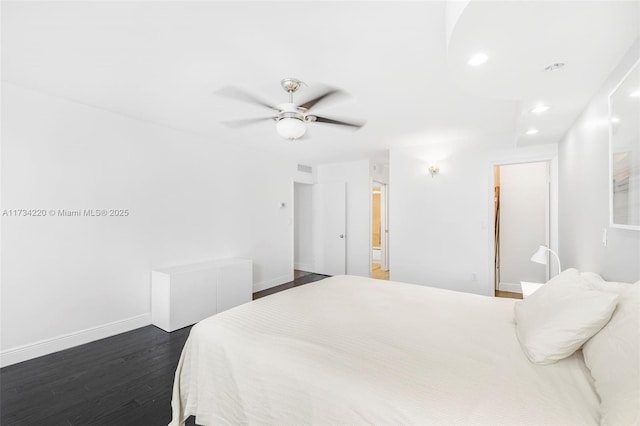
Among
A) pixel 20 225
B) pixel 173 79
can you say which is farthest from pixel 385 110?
pixel 20 225

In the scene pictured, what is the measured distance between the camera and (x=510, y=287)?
4.54m

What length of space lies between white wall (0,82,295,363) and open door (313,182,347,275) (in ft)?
7.07

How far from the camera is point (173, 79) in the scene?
2.30 metres

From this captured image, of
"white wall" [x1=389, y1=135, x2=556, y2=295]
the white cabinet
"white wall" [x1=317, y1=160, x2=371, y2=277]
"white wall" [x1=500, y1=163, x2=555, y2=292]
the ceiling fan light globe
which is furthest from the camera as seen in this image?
"white wall" [x1=317, y1=160, x2=371, y2=277]

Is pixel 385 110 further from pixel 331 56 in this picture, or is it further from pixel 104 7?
pixel 104 7

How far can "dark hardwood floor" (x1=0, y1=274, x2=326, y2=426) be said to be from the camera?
1784mm

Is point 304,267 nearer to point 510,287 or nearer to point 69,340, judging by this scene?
point 510,287

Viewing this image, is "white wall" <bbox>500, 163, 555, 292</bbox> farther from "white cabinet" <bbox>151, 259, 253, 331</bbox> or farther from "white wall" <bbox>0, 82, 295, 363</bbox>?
"white wall" <bbox>0, 82, 295, 363</bbox>

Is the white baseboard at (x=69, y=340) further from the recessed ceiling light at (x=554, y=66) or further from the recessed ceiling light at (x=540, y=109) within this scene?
the recessed ceiling light at (x=540, y=109)

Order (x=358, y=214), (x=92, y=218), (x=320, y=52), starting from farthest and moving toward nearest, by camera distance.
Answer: (x=358, y=214) → (x=92, y=218) → (x=320, y=52)

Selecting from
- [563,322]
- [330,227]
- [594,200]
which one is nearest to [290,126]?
[563,322]

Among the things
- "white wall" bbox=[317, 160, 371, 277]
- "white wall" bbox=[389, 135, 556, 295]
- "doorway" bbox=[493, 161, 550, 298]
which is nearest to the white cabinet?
"white wall" bbox=[317, 160, 371, 277]

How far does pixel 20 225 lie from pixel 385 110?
3.61 meters

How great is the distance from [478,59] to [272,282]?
4.43 m
